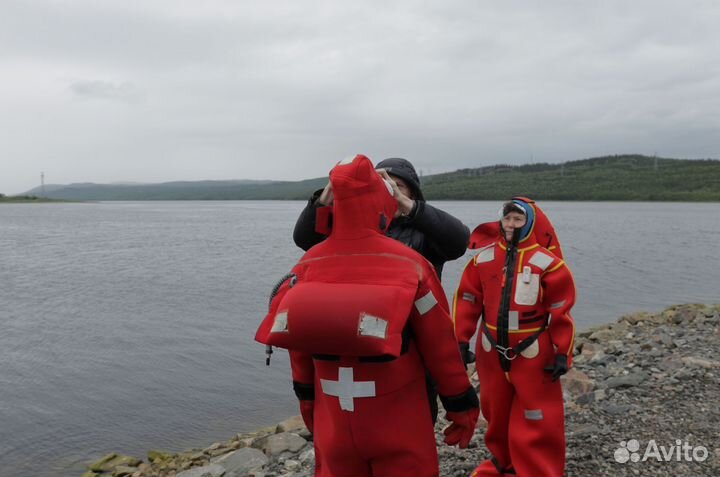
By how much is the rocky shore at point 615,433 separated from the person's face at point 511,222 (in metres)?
2.14

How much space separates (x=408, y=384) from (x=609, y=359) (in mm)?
7994

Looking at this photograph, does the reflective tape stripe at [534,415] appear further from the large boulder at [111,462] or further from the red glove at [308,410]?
the large boulder at [111,462]

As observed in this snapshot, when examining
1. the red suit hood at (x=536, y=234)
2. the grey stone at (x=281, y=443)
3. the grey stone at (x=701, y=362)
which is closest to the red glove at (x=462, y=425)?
the red suit hood at (x=536, y=234)

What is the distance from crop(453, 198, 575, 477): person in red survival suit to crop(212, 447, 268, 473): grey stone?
10.8 feet

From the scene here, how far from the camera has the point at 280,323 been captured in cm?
282

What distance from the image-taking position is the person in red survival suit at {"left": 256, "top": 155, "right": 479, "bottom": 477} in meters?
2.71

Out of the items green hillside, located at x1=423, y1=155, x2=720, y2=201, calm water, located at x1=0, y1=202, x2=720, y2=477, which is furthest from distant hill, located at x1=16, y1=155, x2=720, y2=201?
calm water, located at x1=0, y1=202, x2=720, y2=477

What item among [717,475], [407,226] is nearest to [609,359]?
[717,475]

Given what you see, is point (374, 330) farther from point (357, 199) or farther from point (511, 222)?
point (511, 222)

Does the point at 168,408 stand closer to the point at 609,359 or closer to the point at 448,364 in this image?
the point at 609,359

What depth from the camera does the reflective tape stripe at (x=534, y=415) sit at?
4.60 m

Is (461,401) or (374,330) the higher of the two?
(374,330)

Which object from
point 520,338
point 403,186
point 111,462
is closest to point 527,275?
point 520,338

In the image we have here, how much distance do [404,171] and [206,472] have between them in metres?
5.39
